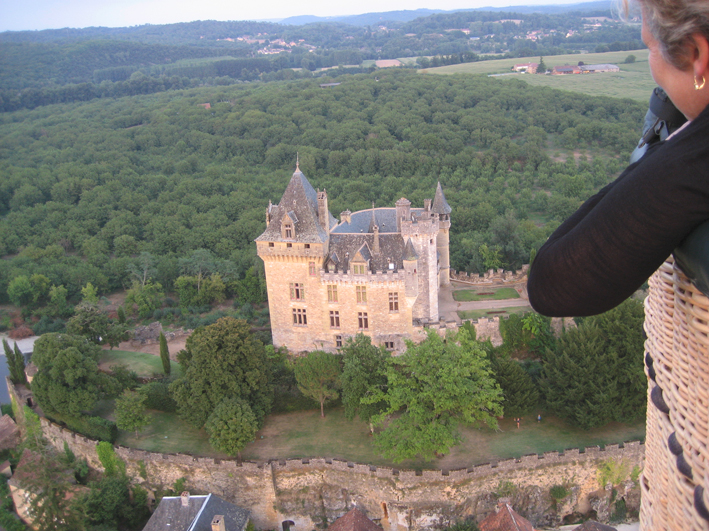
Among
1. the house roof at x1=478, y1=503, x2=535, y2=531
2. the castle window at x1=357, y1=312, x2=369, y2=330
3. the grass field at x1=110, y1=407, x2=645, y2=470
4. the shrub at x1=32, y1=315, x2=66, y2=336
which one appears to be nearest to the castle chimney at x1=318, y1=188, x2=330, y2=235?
the castle window at x1=357, y1=312, x2=369, y2=330

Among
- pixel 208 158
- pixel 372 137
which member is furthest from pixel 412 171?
pixel 208 158

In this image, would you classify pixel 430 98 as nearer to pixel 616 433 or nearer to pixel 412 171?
pixel 412 171

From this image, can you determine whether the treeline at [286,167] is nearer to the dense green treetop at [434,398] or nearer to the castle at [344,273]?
the castle at [344,273]

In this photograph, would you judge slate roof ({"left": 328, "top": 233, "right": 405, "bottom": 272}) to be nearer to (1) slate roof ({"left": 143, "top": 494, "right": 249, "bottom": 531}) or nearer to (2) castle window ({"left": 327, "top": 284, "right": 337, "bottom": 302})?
(2) castle window ({"left": 327, "top": 284, "right": 337, "bottom": 302})

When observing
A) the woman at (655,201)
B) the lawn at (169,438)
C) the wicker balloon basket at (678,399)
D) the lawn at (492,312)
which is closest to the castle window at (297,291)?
the lawn at (169,438)

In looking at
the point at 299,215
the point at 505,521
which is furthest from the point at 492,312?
the point at 505,521
